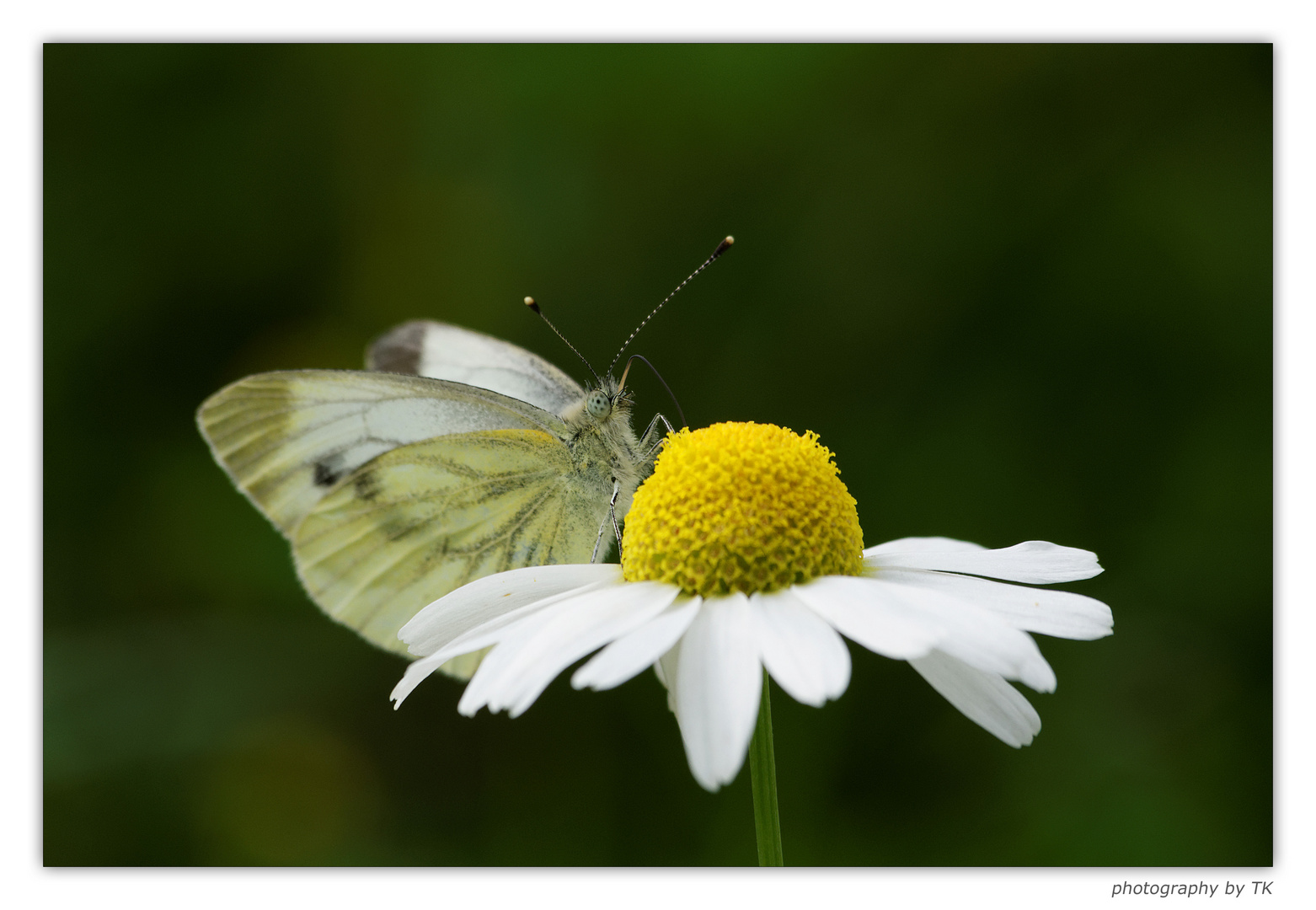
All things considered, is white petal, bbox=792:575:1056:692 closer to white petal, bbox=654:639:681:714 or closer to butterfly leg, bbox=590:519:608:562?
white petal, bbox=654:639:681:714

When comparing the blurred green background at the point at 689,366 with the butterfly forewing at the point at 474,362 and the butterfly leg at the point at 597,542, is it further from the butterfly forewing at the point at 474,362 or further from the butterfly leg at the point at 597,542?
the butterfly leg at the point at 597,542

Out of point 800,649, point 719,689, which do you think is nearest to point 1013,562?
point 800,649

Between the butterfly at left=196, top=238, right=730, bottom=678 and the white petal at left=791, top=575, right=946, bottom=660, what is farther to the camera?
the butterfly at left=196, top=238, right=730, bottom=678

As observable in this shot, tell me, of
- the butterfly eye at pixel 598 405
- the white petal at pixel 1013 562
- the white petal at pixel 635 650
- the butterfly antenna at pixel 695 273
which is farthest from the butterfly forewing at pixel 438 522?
the white petal at pixel 635 650

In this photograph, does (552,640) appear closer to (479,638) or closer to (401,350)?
(479,638)

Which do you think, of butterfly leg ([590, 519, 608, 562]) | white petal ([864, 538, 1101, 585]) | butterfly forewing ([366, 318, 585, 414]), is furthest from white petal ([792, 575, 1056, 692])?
butterfly forewing ([366, 318, 585, 414])
